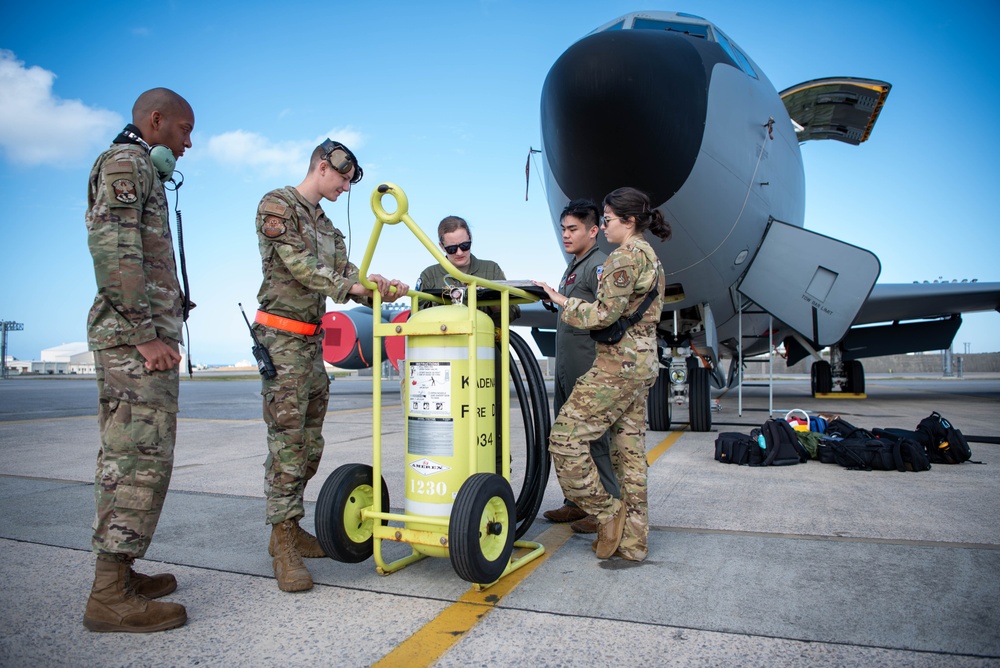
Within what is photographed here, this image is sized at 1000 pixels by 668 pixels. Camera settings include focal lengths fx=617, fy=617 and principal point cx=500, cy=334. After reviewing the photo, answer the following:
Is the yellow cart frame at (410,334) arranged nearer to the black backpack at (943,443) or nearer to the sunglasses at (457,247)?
the sunglasses at (457,247)

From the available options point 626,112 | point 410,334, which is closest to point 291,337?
point 410,334

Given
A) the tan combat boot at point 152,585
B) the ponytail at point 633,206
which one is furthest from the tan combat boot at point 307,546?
the ponytail at point 633,206

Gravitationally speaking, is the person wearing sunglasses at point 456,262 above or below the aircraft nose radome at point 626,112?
below

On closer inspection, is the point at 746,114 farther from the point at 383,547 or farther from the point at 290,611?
the point at 290,611

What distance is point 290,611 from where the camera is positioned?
2309 mm

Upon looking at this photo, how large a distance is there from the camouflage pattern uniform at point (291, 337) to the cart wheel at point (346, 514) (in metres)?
0.25

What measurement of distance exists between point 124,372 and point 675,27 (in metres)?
6.75

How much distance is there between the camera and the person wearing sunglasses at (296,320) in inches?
106

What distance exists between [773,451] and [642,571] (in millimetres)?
3186

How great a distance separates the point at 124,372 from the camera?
2.36 m

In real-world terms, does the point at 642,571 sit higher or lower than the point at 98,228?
lower

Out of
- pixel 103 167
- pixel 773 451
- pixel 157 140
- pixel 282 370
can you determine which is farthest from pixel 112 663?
pixel 773 451

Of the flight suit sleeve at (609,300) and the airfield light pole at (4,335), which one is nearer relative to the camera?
the flight suit sleeve at (609,300)

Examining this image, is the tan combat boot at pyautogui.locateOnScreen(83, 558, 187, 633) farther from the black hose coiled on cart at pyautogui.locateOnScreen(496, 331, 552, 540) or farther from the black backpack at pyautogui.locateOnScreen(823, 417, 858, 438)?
the black backpack at pyautogui.locateOnScreen(823, 417, 858, 438)
